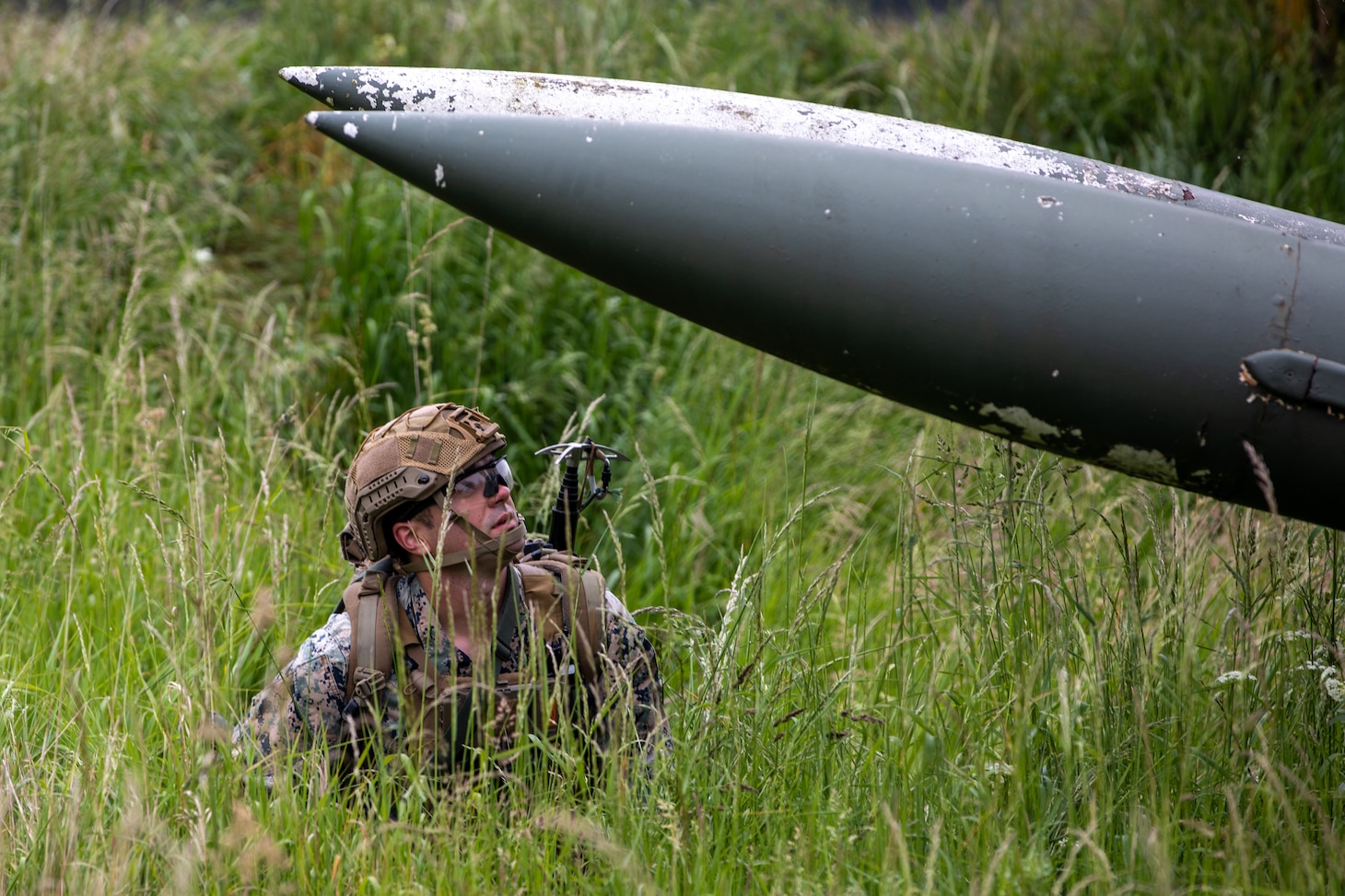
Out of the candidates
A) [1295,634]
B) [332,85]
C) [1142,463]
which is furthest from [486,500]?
[1295,634]

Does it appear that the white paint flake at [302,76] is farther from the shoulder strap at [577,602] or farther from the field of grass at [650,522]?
the shoulder strap at [577,602]

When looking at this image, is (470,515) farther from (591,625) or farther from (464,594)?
(591,625)

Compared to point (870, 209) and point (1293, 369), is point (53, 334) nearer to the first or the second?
point (870, 209)

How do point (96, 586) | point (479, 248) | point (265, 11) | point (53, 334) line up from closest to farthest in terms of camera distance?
point (96, 586) → point (53, 334) → point (479, 248) → point (265, 11)

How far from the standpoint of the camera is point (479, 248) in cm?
556

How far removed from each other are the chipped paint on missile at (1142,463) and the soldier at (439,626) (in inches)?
42.6

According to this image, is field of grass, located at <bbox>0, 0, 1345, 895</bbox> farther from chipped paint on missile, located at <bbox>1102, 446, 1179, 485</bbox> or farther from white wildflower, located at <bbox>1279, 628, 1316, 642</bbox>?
chipped paint on missile, located at <bbox>1102, 446, 1179, 485</bbox>

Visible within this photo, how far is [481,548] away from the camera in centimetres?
277

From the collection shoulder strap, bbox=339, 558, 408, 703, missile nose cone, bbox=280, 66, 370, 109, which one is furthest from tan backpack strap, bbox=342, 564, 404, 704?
missile nose cone, bbox=280, 66, 370, 109

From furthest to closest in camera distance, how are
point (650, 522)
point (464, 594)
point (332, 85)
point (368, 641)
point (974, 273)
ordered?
point (650, 522) → point (464, 594) → point (368, 641) → point (332, 85) → point (974, 273)

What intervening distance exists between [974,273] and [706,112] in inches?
27.5

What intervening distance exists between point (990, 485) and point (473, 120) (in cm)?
147

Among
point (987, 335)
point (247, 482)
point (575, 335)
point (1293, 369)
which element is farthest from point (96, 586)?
point (1293, 369)

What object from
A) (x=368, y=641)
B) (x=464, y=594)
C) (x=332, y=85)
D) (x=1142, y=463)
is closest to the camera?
(x=1142, y=463)
